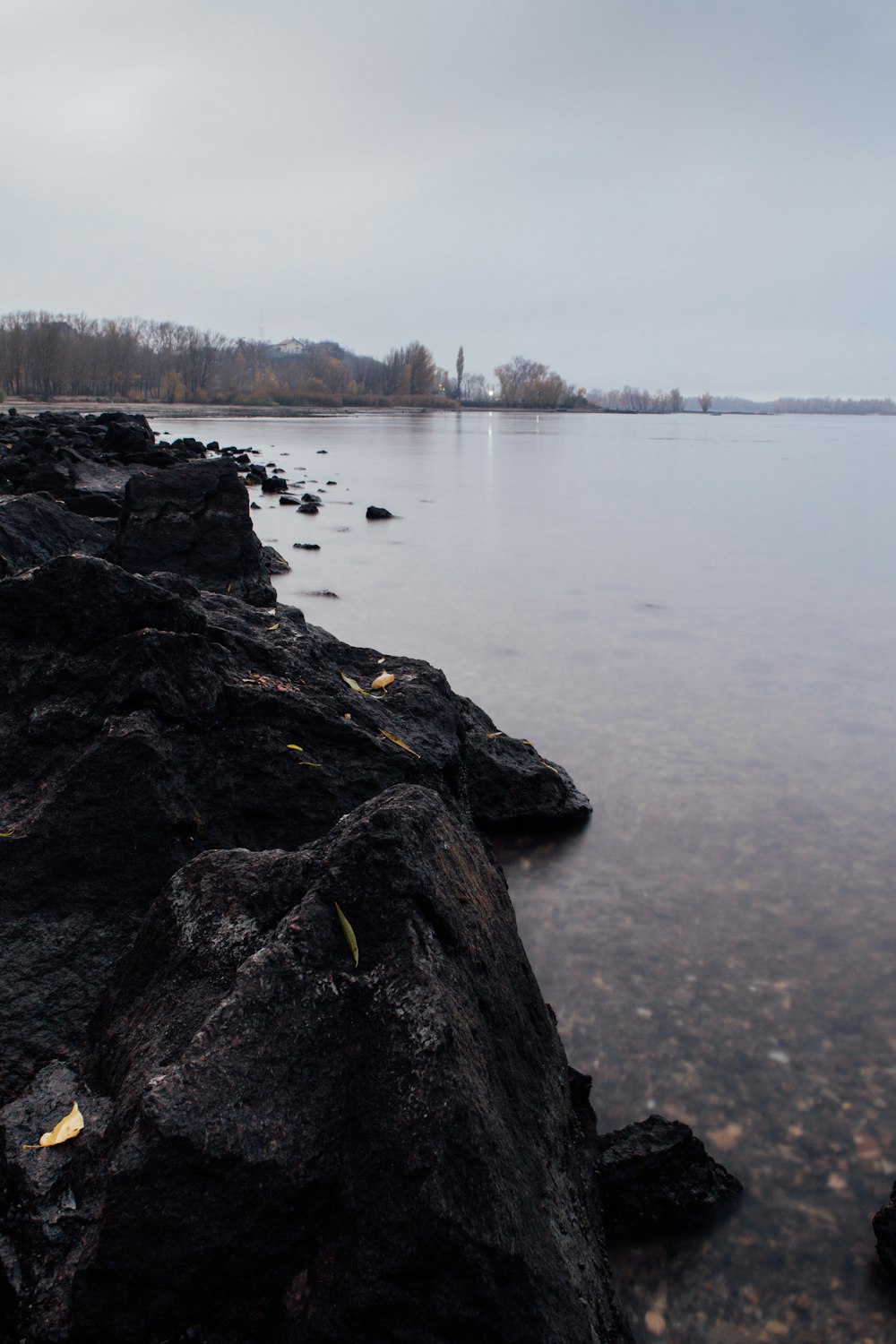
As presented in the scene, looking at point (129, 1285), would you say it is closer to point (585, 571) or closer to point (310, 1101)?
point (310, 1101)

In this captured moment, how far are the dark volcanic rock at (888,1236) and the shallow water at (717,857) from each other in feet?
0.19

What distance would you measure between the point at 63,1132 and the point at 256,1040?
47 cm

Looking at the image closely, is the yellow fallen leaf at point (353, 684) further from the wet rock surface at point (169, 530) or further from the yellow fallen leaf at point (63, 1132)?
the wet rock surface at point (169, 530)

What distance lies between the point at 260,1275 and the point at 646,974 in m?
2.16

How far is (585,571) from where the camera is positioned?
12.4 m

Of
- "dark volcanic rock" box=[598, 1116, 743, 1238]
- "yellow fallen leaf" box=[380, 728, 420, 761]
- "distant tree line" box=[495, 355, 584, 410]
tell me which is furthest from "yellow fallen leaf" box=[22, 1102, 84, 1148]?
"distant tree line" box=[495, 355, 584, 410]

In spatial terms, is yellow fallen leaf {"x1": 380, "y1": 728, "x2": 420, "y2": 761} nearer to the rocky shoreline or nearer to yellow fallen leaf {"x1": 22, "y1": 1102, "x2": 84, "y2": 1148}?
the rocky shoreline

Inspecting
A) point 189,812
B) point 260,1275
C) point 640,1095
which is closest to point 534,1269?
point 260,1275

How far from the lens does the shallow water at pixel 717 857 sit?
242cm

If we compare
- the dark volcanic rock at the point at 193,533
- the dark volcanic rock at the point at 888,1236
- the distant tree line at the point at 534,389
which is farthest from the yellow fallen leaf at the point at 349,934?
the distant tree line at the point at 534,389

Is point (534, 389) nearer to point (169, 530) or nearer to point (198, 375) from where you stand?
point (198, 375)

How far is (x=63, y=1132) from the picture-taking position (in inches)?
73.0

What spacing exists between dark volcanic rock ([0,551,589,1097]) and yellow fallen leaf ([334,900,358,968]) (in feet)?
3.00

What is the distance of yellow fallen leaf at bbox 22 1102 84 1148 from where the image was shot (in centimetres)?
184
